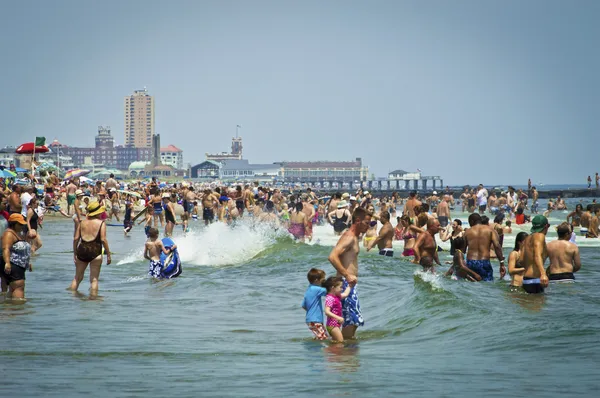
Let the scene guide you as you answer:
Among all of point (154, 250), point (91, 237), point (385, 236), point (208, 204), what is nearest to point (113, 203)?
point (208, 204)

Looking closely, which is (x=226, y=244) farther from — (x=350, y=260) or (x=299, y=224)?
(x=350, y=260)

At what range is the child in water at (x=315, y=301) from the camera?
29.3ft

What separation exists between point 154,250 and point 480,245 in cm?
523

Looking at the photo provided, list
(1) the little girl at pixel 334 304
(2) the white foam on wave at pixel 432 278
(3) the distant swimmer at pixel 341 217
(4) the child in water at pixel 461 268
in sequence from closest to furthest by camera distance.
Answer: (1) the little girl at pixel 334 304 < (2) the white foam on wave at pixel 432 278 < (4) the child in water at pixel 461 268 < (3) the distant swimmer at pixel 341 217

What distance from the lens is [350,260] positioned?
899cm

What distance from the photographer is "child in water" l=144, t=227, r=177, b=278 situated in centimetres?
1443

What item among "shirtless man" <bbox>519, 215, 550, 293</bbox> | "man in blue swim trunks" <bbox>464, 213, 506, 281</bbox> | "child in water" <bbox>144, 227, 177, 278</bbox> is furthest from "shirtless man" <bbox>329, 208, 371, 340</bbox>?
"child in water" <bbox>144, 227, 177, 278</bbox>

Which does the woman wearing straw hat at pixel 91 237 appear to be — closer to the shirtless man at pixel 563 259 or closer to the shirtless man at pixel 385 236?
the shirtless man at pixel 563 259

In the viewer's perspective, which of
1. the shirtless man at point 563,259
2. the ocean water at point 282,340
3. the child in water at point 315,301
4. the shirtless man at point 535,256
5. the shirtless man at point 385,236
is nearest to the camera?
the ocean water at point 282,340

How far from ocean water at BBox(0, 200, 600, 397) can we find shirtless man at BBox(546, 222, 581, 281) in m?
0.26

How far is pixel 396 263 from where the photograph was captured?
17859 mm

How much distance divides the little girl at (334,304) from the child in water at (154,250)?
19.7 ft

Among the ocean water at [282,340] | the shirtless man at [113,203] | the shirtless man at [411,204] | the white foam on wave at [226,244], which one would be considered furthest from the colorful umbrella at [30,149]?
the ocean water at [282,340]

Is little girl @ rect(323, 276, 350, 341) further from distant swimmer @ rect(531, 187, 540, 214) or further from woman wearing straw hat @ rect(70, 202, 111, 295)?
distant swimmer @ rect(531, 187, 540, 214)
